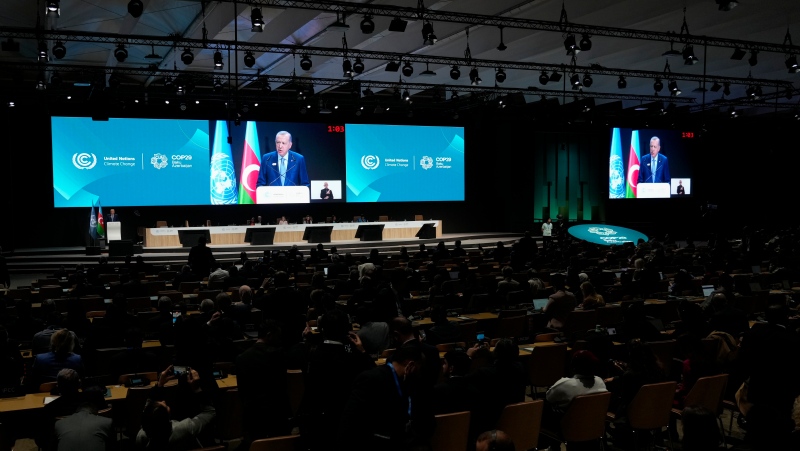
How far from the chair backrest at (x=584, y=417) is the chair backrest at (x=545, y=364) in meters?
1.91

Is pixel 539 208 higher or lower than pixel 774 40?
lower

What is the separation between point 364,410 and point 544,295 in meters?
7.91

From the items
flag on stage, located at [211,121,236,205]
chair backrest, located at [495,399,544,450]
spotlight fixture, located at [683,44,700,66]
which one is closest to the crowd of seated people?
chair backrest, located at [495,399,544,450]

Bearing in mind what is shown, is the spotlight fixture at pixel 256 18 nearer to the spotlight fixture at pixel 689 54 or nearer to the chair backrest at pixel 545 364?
the chair backrest at pixel 545 364

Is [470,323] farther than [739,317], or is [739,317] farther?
[470,323]

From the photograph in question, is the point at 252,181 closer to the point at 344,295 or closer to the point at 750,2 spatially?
the point at 344,295

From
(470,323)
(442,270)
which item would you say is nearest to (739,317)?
(470,323)

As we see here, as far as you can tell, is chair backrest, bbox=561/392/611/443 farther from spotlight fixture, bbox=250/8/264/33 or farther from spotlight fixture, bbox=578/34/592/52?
spotlight fixture, bbox=578/34/592/52

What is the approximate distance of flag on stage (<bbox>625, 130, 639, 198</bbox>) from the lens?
2936cm

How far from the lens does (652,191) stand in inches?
1169

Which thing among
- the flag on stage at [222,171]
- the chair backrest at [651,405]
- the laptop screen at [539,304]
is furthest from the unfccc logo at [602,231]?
the chair backrest at [651,405]

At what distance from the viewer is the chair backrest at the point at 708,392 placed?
17.9 feet

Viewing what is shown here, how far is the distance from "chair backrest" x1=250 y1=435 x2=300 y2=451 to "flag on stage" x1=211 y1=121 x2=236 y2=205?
20.9m

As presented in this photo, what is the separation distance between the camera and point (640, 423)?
17.4 ft
